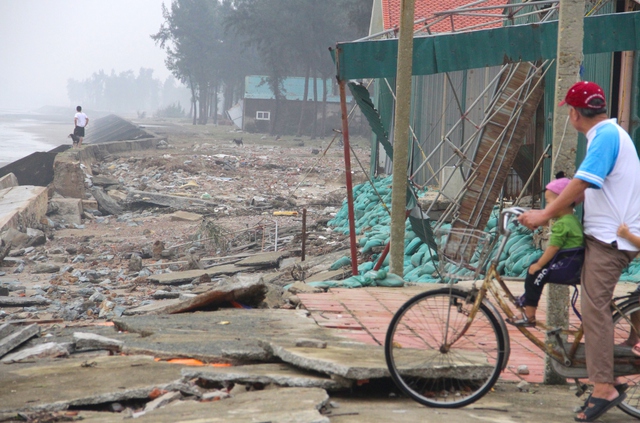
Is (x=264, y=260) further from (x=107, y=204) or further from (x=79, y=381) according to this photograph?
(x=107, y=204)

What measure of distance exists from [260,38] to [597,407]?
163ft

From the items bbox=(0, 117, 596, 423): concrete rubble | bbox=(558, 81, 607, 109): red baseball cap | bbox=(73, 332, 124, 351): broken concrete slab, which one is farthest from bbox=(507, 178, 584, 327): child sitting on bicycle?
bbox=(73, 332, 124, 351): broken concrete slab

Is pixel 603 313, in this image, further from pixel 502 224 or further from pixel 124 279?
pixel 124 279

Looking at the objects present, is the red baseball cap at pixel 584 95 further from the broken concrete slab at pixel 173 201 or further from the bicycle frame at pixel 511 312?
the broken concrete slab at pixel 173 201

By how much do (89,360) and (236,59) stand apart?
227 feet

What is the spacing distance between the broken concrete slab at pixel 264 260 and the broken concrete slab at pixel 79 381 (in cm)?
655

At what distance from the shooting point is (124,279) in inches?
426

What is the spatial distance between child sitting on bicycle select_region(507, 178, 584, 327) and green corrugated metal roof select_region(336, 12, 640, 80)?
364cm

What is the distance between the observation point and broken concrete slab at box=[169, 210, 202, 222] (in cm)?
1678

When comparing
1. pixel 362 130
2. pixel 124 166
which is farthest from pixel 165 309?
pixel 362 130

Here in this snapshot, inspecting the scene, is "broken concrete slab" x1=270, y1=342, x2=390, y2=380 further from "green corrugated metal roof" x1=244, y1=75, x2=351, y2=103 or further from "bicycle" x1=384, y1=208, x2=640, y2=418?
"green corrugated metal roof" x1=244, y1=75, x2=351, y2=103

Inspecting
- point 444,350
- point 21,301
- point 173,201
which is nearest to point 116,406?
point 444,350

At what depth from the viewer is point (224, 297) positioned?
6434 millimetres

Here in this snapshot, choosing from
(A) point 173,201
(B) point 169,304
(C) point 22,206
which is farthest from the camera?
(A) point 173,201
